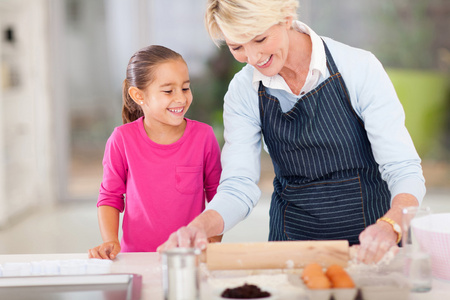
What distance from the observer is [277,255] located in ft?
3.98

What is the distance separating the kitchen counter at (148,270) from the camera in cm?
111

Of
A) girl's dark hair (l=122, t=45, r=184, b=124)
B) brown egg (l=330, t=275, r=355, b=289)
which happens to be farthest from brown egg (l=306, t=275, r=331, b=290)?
girl's dark hair (l=122, t=45, r=184, b=124)

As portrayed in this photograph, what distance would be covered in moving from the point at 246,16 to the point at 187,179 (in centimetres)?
57

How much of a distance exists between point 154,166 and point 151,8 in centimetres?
398

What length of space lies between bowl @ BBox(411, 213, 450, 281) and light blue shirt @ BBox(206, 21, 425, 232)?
0.62 feet

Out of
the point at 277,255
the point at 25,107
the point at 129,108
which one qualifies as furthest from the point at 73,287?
the point at 25,107

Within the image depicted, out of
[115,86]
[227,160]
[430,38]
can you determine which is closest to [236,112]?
[227,160]

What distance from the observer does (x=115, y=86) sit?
5.49 meters

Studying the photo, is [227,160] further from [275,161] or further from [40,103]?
[40,103]

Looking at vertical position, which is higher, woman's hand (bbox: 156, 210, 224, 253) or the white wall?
the white wall

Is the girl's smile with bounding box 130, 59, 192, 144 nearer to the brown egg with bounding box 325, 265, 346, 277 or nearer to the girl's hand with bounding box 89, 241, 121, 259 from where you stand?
the girl's hand with bounding box 89, 241, 121, 259

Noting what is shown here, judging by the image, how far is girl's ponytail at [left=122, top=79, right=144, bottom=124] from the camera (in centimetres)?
190

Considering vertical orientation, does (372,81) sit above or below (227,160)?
above

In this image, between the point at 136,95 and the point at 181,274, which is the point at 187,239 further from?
the point at 136,95
